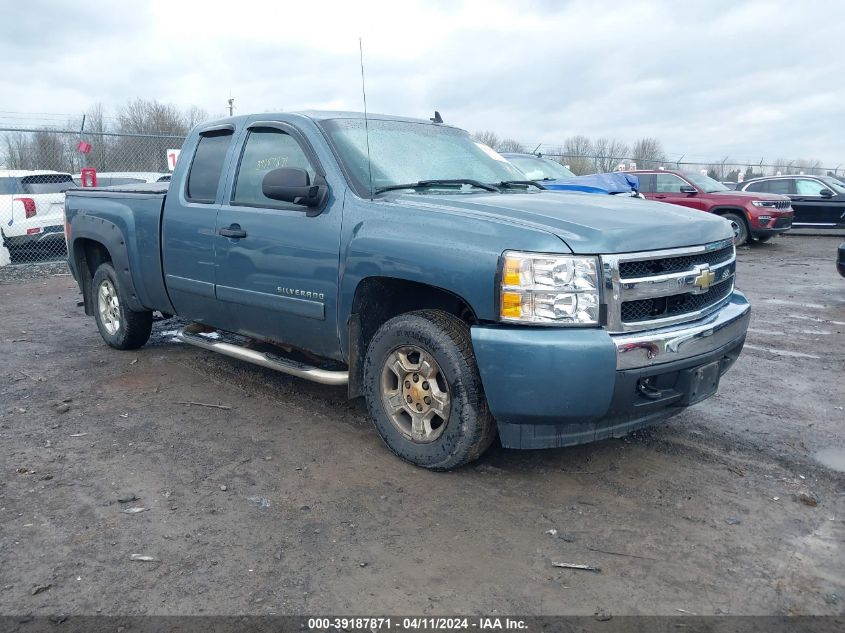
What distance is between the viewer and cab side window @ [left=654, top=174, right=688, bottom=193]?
15.7 meters

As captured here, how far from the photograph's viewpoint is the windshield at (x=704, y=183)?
15.6 metres

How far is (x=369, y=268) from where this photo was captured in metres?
3.83

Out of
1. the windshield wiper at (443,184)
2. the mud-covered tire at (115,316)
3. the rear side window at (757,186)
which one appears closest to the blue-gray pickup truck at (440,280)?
the windshield wiper at (443,184)

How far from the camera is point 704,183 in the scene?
15.9m

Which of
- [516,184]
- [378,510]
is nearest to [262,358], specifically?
[378,510]

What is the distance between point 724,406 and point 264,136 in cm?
355

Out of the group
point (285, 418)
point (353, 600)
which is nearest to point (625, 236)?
point (353, 600)

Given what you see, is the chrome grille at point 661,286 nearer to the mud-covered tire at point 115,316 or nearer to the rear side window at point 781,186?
the mud-covered tire at point 115,316

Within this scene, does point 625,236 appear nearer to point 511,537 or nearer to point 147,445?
point 511,537

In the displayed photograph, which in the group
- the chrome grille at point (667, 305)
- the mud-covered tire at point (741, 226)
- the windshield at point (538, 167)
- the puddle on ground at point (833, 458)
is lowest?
the puddle on ground at point (833, 458)

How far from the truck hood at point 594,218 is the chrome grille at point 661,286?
5 centimetres

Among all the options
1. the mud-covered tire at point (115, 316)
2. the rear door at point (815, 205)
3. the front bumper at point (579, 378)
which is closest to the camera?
the front bumper at point (579, 378)

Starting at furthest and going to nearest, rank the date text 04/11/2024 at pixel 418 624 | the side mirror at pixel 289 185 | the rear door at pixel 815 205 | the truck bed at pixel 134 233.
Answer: the rear door at pixel 815 205 < the truck bed at pixel 134 233 < the side mirror at pixel 289 185 < the date text 04/11/2024 at pixel 418 624

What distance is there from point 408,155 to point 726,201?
12.7m
